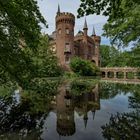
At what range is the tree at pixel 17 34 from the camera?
32.3 ft

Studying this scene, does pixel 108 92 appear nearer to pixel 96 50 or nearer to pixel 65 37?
pixel 65 37

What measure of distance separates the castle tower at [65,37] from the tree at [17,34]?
Result: 171 feet

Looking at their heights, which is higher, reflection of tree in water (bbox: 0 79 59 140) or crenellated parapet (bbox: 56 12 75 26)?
crenellated parapet (bbox: 56 12 75 26)

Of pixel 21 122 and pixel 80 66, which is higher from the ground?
pixel 80 66

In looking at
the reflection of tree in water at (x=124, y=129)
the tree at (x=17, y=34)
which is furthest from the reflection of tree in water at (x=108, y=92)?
the reflection of tree in water at (x=124, y=129)

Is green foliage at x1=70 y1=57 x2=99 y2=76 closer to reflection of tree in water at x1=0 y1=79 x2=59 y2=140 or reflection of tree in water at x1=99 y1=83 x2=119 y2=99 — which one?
reflection of tree in water at x1=99 y1=83 x2=119 y2=99

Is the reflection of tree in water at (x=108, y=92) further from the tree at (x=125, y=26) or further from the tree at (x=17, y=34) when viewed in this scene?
the tree at (x=17, y=34)

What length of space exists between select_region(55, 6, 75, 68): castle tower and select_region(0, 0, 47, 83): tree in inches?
2052

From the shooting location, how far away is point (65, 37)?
64.6 meters

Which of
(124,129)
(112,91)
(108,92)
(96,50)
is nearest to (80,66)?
(96,50)

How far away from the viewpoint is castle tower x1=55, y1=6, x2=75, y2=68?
64.2m

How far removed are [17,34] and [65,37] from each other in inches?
2123

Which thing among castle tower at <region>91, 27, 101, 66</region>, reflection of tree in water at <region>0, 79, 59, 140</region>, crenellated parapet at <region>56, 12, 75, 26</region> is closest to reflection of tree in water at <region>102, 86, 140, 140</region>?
reflection of tree in water at <region>0, 79, 59, 140</region>

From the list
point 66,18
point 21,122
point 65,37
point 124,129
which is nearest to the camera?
point 124,129
